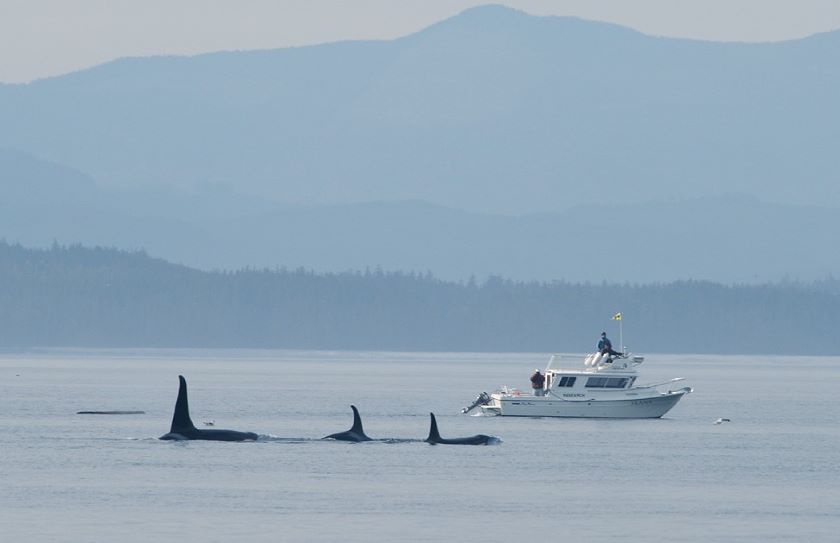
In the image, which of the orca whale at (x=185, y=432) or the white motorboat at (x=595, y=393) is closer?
the orca whale at (x=185, y=432)

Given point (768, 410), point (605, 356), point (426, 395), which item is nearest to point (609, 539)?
point (605, 356)

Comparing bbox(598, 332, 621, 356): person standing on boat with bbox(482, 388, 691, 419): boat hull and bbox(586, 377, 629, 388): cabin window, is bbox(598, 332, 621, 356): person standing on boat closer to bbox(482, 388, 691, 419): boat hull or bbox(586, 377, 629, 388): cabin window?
bbox(586, 377, 629, 388): cabin window

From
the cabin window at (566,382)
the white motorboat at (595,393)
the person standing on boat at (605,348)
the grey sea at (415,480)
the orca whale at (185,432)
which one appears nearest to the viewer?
the grey sea at (415,480)

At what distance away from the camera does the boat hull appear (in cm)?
12112

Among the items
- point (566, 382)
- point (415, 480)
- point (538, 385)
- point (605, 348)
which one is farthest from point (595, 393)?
point (415, 480)

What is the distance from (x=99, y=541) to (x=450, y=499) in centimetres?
1748

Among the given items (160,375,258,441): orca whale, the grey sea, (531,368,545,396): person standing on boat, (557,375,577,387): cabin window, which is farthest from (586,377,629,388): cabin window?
(160,375,258,441): orca whale

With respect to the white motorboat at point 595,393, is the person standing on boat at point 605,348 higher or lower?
higher

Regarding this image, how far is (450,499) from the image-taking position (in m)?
77.5

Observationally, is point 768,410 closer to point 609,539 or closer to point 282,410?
point 282,410

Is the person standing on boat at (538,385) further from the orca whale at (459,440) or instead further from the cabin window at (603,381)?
the orca whale at (459,440)

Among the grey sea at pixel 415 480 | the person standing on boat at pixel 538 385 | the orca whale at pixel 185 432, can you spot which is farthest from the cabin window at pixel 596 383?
the orca whale at pixel 185 432

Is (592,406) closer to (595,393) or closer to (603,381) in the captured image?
(595,393)

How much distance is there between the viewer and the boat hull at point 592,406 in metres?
121
